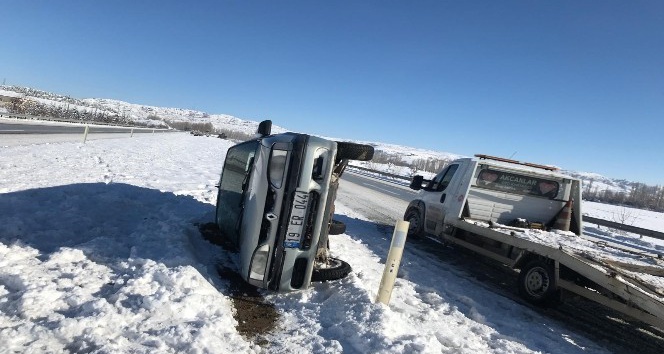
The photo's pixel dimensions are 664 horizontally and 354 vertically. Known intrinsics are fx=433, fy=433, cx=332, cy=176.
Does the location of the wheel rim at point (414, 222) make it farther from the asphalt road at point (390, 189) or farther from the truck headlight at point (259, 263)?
the asphalt road at point (390, 189)

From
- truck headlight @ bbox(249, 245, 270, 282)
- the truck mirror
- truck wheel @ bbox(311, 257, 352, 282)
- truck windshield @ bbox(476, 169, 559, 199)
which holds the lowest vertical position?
truck wheel @ bbox(311, 257, 352, 282)

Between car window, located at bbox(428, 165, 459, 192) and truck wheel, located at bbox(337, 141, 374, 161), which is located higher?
truck wheel, located at bbox(337, 141, 374, 161)

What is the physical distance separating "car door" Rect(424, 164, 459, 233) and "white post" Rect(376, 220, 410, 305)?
165 inches

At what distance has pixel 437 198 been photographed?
8.85 meters

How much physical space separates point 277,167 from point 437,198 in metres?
5.26

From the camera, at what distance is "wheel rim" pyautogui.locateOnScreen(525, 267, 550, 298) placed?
5719mm

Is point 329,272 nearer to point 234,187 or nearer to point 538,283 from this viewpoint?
point 234,187

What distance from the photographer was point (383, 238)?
9289mm

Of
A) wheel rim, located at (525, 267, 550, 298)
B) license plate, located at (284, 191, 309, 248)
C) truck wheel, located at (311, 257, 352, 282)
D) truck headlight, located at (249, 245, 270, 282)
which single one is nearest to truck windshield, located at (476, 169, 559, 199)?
wheel rim, located at (525, 267, 550, 298)

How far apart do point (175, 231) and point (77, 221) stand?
1207 millimetres

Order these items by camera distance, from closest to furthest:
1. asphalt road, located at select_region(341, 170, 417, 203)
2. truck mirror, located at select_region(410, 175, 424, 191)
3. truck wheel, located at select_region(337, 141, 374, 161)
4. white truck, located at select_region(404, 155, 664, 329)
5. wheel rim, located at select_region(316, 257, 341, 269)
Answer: truck wheel, located at select_region(337, 141, 374, 161) → white truck, located at select_region(404, 155, 664, 329) → wheel rim, located at select_region(316, 257, 341, 269) → truck mirror, located at select_region(410, 175, 424, 191) → asphalt road, located at select_region(341, 170, 417, 203)

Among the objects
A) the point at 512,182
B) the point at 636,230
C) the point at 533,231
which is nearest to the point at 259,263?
the point at 533,231

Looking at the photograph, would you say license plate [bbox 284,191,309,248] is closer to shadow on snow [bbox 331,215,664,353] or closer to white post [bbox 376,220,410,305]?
white post [bbox 376,220,410,305]

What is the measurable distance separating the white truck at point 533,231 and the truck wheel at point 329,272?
2644 millimetres
